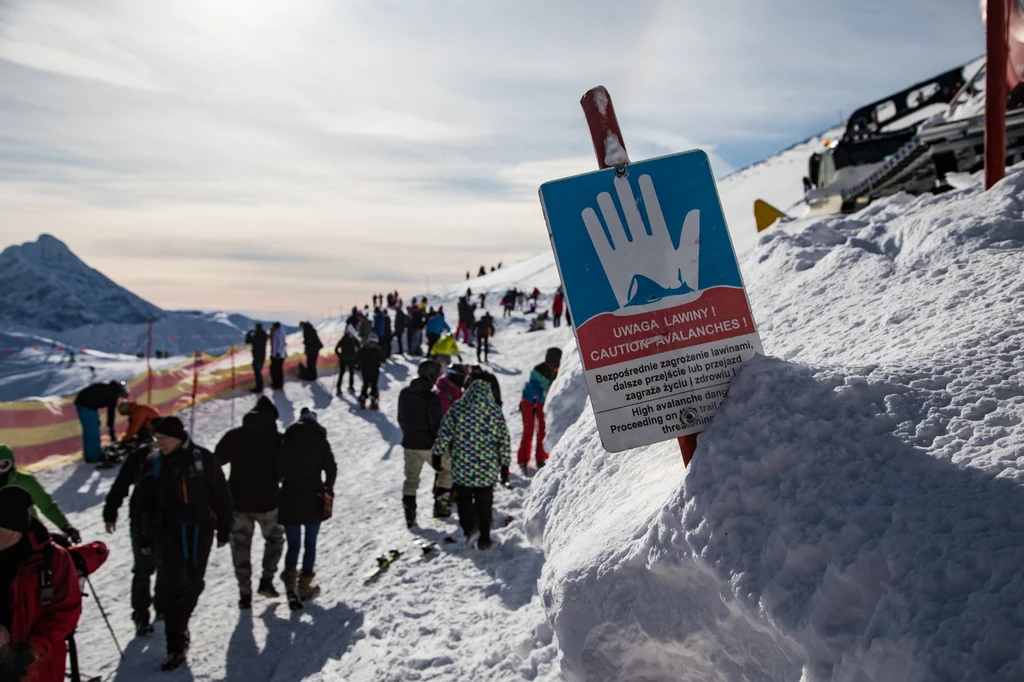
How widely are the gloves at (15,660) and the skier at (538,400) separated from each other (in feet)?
18.4

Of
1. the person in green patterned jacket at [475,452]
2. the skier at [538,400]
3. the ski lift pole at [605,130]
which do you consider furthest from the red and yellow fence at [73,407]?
the ski lift pole at [605,130]

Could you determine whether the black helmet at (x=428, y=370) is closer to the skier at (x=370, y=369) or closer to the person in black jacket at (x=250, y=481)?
the person in black jacket at (x=250, y=481)

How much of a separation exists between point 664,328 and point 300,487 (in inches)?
176

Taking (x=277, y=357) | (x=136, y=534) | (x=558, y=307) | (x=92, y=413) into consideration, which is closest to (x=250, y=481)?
(x=136, y=534)

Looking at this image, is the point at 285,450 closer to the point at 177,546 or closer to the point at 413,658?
the point at 177,546

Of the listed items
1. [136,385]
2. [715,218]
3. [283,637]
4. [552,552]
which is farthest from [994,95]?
[136,385]

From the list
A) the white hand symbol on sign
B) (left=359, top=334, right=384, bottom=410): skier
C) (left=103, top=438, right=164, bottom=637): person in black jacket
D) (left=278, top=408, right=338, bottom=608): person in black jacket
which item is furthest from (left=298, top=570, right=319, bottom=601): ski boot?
→ (left=359, top=334, right=384, bottom=410): skier

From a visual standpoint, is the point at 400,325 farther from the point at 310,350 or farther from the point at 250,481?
the point at 250,481

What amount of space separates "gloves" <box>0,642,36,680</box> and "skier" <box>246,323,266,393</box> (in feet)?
39.3

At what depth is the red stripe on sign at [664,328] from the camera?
6.95ft

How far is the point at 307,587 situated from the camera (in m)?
5.63

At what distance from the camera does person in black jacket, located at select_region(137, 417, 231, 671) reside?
4578 millimetres

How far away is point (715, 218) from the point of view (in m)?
2.17

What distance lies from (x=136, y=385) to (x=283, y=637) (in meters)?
11.3
